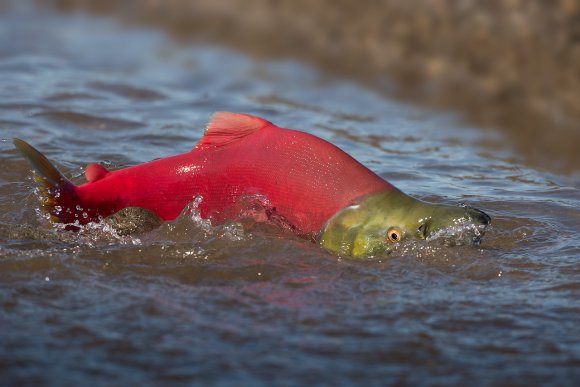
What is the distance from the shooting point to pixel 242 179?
165 inches

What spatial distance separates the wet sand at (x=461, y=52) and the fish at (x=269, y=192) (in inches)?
96.8

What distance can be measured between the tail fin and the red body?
0.02 meters

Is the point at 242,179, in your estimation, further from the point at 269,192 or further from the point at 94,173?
the point at 94,173

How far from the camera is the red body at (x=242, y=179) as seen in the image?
13.7 feet

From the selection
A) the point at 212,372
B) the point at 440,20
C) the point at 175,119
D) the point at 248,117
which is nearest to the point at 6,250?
the point at 248,117

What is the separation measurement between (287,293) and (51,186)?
3.75 feet

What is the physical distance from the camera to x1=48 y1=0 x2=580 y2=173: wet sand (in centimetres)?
739

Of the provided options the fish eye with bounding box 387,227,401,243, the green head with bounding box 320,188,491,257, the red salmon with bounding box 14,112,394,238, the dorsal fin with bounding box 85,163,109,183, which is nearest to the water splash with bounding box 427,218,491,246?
the green head with bounding box 320,188,491,257

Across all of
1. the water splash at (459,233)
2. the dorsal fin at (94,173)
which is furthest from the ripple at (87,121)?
the water splash at (459,233)

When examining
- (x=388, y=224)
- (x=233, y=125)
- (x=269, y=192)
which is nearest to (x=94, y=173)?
(x=233, y=125)

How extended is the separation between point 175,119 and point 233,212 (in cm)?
294

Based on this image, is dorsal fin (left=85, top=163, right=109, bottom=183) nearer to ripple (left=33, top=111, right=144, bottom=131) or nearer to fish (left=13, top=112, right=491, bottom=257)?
fish (left=13, top=112, right=491, bottom=257)

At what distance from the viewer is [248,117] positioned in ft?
14.2

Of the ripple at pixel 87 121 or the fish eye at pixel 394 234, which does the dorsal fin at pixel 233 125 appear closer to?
the fish eye at pixel 394 234
